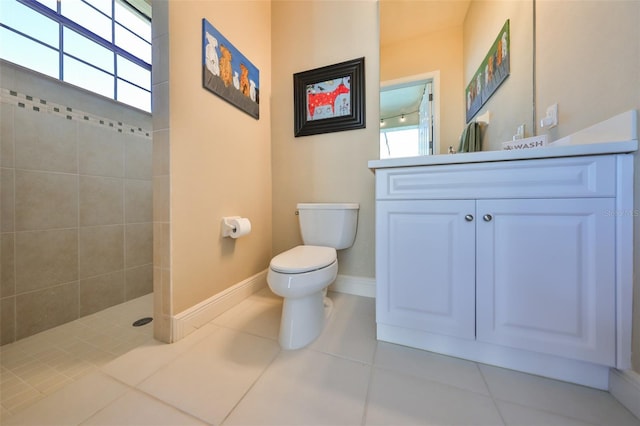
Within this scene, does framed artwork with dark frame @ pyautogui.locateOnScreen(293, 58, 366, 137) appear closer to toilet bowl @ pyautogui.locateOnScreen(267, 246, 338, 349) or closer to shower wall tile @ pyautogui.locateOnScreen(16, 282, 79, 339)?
toilet bowl @ pyautogui.locateOnScreen(267, 246, 338, 349)

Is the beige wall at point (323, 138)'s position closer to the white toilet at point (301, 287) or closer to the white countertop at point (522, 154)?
the white toilet at point (301, 287)

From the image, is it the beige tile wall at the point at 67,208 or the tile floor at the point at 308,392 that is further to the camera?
the beige tile wall at the point at 67,208

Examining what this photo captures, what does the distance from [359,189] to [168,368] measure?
4.79 ft

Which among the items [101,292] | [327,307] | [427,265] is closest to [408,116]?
[427,265]

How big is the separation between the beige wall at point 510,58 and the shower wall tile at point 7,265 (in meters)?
2.65

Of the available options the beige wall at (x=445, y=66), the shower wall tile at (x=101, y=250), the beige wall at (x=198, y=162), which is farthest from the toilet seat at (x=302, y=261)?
the shower wall tile at (x=101, y=250)

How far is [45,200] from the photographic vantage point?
121 centimetres

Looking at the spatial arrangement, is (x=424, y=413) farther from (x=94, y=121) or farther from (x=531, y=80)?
(x=94, y=121)

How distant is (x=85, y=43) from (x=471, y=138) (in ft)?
8.83

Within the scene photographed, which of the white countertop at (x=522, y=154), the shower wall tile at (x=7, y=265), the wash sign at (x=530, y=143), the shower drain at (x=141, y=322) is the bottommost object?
the shower drain at (x=141, y=322)

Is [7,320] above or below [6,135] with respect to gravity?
below

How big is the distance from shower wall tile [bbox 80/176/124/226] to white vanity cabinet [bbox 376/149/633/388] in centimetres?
179

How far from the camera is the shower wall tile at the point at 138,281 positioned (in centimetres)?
158

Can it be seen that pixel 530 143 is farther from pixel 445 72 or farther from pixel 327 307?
pixel 327 307
